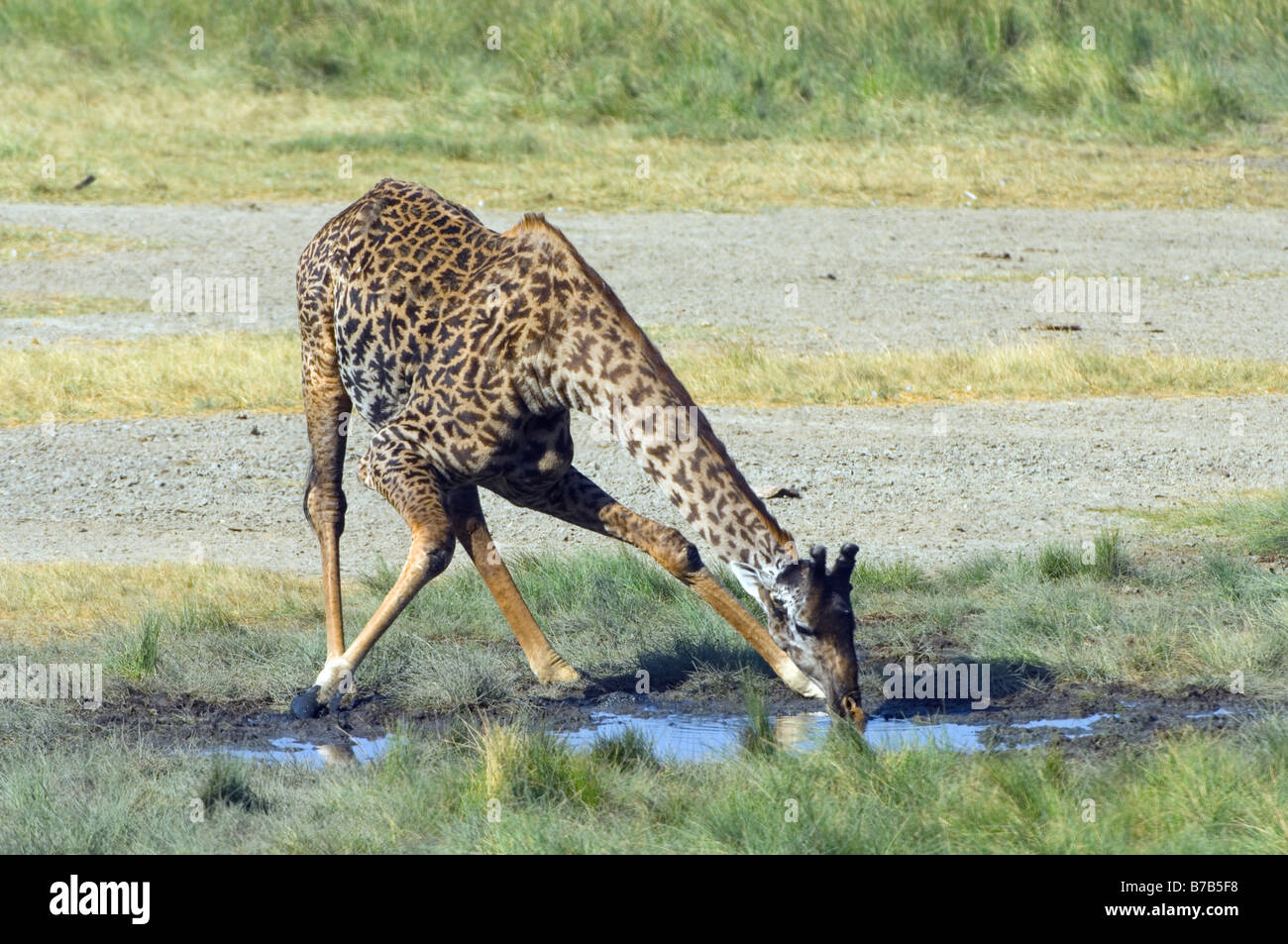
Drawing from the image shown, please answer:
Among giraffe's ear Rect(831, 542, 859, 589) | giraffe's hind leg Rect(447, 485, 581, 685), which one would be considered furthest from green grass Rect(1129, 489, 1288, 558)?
giraffe's ear Rect(831, 542, 859, 589)

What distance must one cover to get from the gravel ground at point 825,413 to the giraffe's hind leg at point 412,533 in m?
2.41

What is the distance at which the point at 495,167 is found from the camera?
2075 cm

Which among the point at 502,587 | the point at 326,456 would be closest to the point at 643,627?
the point at 502,587

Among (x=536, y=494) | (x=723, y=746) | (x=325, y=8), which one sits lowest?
(x=723, y=746)

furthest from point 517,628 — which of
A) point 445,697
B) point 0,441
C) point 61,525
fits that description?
point 0,441

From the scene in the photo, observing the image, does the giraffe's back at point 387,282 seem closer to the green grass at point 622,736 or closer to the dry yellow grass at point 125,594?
the green grass at point 622,736

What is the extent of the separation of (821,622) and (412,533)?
5.28 feet

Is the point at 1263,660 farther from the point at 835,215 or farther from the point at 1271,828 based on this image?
the point at 835,215

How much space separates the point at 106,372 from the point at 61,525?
3.08 metres

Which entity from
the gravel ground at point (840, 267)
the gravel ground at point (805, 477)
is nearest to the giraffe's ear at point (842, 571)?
the gravel ground at point (805, 477)

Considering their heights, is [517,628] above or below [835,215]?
below

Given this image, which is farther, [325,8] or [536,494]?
[325,8]
